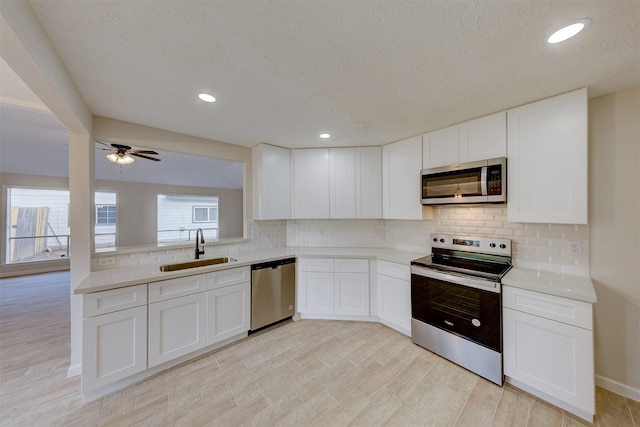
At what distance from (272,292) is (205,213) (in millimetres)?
6610

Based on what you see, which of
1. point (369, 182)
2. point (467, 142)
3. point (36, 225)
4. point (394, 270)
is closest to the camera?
point (467, 142)

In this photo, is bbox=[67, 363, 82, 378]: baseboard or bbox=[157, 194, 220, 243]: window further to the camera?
bbox=[157, 194, 220, 243]: window

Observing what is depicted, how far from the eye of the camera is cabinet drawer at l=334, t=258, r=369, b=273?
296cm

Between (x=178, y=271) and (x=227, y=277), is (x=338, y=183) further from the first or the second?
(x=178, y=271)

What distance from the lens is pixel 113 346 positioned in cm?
185

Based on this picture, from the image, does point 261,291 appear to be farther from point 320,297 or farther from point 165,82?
point 165,82

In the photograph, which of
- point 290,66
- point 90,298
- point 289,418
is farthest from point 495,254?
point 90,298

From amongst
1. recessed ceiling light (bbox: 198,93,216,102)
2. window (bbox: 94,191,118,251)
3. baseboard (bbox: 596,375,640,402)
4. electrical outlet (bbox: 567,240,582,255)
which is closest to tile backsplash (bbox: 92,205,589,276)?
electrical outlet (bbox: 567,240,582,255)

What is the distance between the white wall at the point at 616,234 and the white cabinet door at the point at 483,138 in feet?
2.10

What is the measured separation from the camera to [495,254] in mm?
2340

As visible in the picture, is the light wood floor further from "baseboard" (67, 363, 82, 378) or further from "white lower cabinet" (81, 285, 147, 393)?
"white lower cabinet" (81, 285, 147, 393)

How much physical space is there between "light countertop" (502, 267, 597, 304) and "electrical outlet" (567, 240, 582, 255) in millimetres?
207

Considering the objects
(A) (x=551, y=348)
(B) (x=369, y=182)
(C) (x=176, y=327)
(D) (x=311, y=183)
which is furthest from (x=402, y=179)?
(C) (x=176, y=327)

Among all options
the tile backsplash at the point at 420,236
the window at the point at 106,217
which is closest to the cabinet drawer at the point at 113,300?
the tile backsplash at the point at 420,236
